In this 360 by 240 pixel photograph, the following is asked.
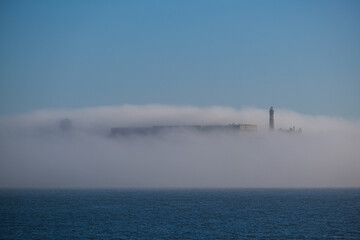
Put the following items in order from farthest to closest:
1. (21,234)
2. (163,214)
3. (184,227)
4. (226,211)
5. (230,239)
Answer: (226,211), (163,214), (184,227), (21,234), (230,239)

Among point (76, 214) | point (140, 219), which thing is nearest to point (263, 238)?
point (140, 219)

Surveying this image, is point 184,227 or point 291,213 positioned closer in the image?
point 184,227

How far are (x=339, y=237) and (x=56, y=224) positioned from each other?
33.9 m

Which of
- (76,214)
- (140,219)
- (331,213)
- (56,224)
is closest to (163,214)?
(140,219)

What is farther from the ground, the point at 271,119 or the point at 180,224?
the point at 271,119

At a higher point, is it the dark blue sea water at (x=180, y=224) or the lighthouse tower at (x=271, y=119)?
the lighthouse tower at (x=271, y=119)

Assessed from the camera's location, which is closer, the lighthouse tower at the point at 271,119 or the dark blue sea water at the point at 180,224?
the dark blue sea water at the point at 180,224

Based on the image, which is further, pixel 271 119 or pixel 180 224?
pixel 271 119

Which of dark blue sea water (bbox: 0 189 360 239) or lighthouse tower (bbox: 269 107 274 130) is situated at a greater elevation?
lighthouse tower (bbox: 269 107 274 130)

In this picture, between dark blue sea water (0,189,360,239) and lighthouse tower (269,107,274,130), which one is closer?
dark blue sea water (0,189,360,239)

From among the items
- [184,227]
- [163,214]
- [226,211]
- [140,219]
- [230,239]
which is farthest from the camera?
[226,211]

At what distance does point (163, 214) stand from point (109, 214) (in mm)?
8048

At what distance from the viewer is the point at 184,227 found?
64188mm

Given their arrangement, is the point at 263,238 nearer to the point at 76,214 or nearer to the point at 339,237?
the point at 339,237
